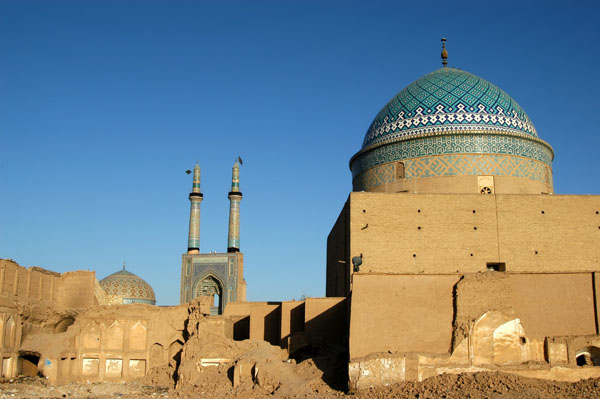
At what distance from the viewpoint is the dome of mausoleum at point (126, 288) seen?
2902 cm

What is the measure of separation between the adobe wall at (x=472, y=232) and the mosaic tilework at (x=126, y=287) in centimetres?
1626

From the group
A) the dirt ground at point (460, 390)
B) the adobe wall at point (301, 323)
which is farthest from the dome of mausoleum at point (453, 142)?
the dirt ground at point (460, 390)

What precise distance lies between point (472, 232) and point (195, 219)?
12953mm

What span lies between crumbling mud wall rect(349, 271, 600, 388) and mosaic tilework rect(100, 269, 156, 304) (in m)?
18.3

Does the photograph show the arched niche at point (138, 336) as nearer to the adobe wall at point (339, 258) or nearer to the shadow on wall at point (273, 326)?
the shadow on wall at point (273, 326)

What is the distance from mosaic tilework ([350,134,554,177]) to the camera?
17359mm

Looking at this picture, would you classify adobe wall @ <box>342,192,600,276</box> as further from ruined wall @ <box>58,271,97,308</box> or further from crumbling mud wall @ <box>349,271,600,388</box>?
ruined wall @ <box>58,271,97,308</box>

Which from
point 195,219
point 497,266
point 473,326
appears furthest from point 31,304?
point 497,266

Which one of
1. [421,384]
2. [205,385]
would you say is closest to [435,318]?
[421,384]

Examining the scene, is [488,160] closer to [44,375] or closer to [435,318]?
[435,318]

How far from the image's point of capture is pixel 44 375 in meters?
16.0

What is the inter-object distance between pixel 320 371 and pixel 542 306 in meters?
4.29

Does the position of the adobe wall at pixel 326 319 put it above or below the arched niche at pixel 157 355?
above

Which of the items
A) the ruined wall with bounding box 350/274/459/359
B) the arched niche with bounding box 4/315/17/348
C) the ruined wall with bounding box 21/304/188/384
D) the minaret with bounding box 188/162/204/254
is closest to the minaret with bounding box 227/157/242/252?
the minaret with bounding box 188/162/204/254
